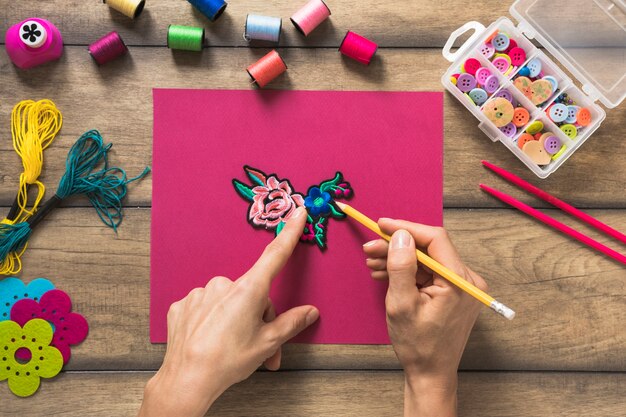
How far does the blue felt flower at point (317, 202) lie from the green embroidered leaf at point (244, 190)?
99mm

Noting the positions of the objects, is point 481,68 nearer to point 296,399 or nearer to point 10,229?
point 296,399

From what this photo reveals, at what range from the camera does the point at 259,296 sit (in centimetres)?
94

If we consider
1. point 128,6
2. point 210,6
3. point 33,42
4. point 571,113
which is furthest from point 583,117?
point 33,42

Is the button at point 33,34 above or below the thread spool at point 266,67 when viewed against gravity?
below

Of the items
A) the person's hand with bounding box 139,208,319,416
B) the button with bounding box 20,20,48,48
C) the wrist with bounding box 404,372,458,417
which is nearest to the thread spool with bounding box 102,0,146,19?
the button with bounding box 20,20,48,48

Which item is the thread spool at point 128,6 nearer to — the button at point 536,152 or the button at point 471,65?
the button at point 471,65

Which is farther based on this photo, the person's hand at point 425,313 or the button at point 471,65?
the button at point 471,65

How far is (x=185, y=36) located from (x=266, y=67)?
0.50 ft

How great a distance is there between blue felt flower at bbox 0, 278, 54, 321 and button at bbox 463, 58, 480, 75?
0.83m

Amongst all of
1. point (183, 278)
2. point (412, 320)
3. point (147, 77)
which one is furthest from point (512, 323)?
point (147, 77)

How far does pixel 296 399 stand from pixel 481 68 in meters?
0.67

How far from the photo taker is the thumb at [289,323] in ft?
3.21

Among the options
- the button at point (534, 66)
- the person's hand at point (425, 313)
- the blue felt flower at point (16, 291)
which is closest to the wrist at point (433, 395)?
the person's hand at point (425, 313)

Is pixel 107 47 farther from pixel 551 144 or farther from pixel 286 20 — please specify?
pixel 551 144
